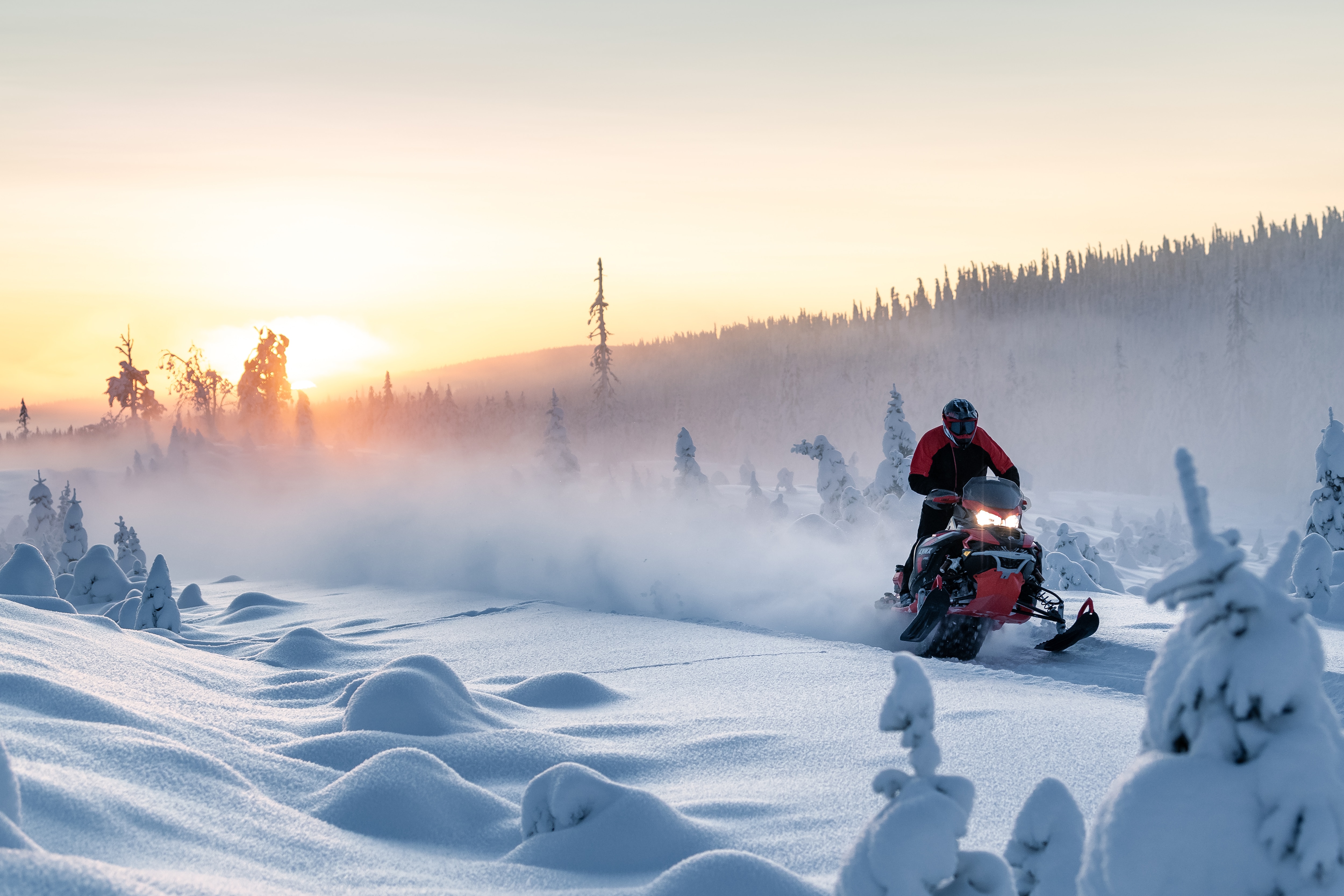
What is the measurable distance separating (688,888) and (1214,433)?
15682 cm

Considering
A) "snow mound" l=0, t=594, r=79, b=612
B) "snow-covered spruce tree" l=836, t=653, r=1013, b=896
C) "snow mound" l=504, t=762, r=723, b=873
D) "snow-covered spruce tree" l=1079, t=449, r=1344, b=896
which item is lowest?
"snow mound" l=0, t=594, r=79, b=612

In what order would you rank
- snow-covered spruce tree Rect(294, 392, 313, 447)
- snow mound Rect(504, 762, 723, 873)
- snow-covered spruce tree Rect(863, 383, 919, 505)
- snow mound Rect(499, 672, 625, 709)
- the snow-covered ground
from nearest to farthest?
the snow-covered ground < snow mound Rect(504, 762, 723, 873) < snow mound Rect(499, 672, 625, 709) < snow-covered spruce tree Rect(863, 383, 919, 505) < snow-covered spruce tree Rect(294, 392, 313, 447)

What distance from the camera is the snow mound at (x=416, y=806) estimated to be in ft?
13.8

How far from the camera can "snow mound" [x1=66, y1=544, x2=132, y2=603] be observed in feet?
56.7

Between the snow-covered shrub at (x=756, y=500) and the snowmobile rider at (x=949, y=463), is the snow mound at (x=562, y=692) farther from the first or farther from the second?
the snow-covered shrub at (x=756, y=500)

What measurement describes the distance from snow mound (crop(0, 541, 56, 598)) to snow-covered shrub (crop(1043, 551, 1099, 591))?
732 inches

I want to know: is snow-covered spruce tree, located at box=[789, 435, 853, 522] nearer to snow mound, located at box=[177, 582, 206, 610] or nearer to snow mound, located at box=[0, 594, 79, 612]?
snow mound, located at box=[177, 582, 206, 610]

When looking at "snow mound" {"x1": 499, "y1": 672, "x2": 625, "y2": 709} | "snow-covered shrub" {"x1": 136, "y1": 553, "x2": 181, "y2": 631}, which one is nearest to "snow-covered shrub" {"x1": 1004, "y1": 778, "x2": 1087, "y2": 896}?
"snow mound" {"x1": 499, "y1": 672, "x2": 625, "y2": 709}

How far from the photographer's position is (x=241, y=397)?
283ft

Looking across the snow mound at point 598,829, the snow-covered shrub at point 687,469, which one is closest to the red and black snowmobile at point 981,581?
the snow mound at point 598,829

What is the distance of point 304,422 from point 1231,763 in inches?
3181

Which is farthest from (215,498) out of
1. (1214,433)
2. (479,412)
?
(1214,433)

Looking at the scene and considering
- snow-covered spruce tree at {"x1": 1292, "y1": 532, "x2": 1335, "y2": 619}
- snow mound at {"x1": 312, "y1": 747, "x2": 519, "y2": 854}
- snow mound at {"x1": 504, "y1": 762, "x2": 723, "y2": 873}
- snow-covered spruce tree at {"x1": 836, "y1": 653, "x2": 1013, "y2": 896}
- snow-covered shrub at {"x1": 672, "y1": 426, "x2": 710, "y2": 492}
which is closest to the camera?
snow-covered spruce tree at {"x1": 836, "y1": 653, "x2": 1013, "y2": 896}

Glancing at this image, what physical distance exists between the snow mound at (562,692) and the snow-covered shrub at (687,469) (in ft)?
105
